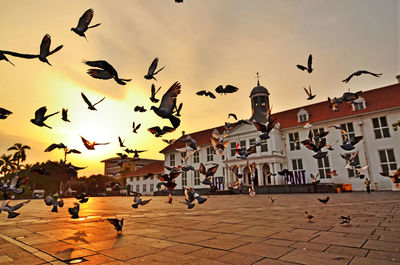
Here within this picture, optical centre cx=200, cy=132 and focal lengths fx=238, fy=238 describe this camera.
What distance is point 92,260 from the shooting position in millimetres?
3311

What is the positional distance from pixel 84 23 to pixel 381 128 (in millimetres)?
32721

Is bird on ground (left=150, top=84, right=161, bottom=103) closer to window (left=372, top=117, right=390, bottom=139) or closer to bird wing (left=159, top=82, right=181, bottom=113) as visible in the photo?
bird wing (left=159, top=82, right=181, bottom=113)

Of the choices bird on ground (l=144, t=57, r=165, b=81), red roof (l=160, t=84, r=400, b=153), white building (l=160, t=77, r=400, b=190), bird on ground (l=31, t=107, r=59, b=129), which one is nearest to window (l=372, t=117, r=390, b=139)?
white building (l=160, t=77, r=400, b=190)

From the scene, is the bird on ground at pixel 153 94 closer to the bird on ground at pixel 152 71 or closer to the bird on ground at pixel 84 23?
the bird on ground at pixel 152 71

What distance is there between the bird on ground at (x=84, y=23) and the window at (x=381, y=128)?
3251cm

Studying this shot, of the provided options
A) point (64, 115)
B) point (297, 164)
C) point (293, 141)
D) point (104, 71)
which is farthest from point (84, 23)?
point (293, 141)

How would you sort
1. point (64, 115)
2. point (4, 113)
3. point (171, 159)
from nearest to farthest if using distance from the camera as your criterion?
point (4, 113), point (64, 115), point (171, 159)

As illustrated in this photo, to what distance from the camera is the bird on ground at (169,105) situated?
3695 millimetres

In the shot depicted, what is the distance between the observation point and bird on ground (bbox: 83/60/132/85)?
3136 millimetres

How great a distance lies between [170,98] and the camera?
3.86m

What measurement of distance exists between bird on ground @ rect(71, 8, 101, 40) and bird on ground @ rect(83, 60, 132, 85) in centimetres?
49

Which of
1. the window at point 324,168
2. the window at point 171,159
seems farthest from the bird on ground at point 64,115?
the window at point 171,159

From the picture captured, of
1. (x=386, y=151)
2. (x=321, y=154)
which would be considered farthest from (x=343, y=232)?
(x=386, y=151)

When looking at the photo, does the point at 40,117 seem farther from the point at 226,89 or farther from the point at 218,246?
the point at 226,89
